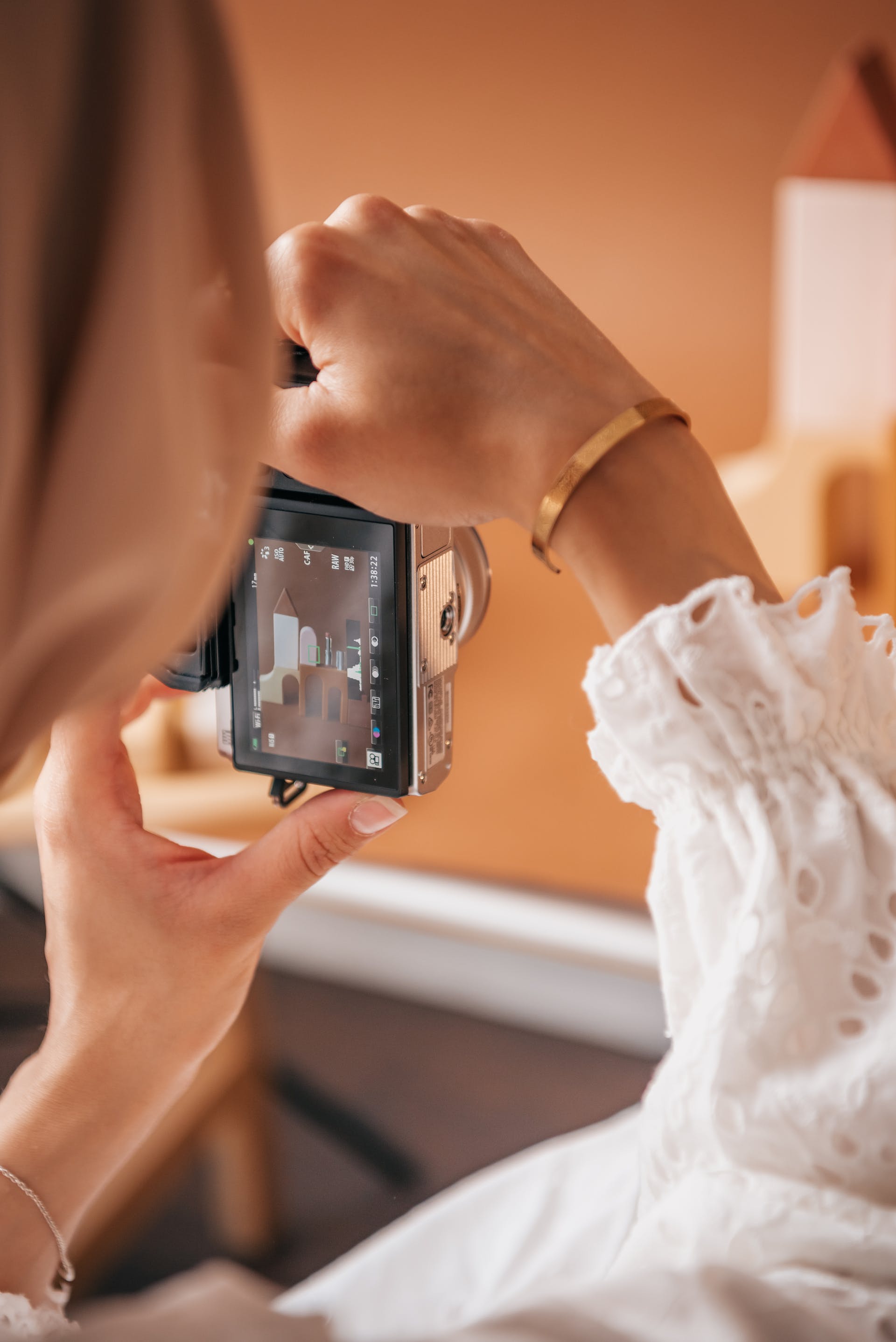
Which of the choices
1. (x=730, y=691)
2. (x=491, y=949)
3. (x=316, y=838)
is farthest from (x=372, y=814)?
(x=491, y=949)

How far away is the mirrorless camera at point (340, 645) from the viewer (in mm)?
339

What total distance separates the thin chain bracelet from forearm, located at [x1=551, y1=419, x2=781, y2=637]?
28 cm

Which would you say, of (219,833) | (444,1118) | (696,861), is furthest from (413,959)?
(696,861)

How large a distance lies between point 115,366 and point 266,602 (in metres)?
0.20

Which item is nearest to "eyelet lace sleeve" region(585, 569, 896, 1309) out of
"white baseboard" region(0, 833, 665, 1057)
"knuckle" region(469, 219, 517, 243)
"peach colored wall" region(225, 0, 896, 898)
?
"knuckle" region(469, 219, 517, 243)

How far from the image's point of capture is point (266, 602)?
1.19ft

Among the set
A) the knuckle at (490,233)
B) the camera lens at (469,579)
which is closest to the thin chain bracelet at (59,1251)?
the camera lens at (469,579)

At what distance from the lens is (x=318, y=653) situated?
1.18 feet

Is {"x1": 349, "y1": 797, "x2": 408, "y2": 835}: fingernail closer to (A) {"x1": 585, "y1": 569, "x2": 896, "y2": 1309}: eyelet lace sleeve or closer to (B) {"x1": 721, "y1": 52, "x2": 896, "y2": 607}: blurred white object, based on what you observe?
(A) {"x1": 585, "y1": 569, "x2": 896, "y2": 1309}: eyelet lace sleeve

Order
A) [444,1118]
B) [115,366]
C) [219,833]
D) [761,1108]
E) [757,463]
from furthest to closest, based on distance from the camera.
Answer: [757,463] < [444,1118] < [219,833] < [761,1108] < [115,366]

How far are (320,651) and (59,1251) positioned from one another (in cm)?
24

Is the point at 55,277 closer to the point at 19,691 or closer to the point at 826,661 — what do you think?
the point at 19,691

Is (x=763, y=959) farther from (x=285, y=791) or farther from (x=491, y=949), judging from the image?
(x=491, y=949)

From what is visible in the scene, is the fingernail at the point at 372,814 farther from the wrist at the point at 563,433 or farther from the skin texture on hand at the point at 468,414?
the wrist at the point at 563,433
